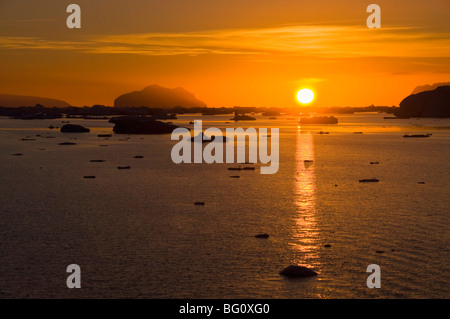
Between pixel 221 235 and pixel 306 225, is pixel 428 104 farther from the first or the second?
pixel 221 235

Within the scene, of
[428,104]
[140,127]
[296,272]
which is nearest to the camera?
[296,272]

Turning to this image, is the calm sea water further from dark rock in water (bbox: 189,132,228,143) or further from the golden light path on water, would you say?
dark rock in water (bbox: 189,132,228,143)

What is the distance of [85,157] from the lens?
38188 millimetres

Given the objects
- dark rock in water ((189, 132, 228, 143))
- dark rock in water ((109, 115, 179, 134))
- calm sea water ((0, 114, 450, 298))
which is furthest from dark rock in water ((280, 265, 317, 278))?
dark rock in water ((109, 115, 179, 134))

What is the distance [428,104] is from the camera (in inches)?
7407

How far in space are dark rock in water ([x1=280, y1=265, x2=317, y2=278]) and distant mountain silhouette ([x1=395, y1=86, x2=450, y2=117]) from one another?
610 ft

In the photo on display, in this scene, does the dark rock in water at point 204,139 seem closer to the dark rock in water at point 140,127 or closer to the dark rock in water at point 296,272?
the dark rock in water at point 140,127

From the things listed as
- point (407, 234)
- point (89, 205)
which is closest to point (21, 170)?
point (89, 205)

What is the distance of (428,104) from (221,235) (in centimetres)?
18802

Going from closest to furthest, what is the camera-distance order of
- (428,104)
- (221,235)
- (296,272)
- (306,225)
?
(296,272) < (221,235) < (306,225) < (428,104)

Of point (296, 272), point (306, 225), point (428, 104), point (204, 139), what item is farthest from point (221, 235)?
point (428, 104)

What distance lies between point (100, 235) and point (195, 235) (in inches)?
93.7

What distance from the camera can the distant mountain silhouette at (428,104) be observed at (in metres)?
183
